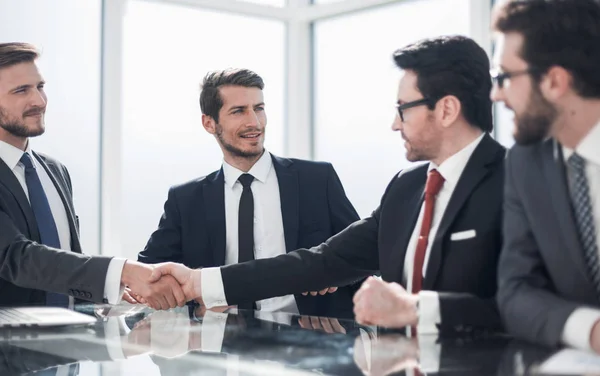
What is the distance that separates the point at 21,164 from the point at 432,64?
2.00 m

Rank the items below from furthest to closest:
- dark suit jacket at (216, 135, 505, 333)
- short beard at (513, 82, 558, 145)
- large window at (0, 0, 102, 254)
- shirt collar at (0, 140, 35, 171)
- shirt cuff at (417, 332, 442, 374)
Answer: large window at (0, 0, 102, 254) < shirt collar at (0, 140, 35, 171) < dark suit jacket at (216, 135, 505, 333) < short beard at (513, 82, 558, 145) < shirt cuff at (417, 332, 442, 374)

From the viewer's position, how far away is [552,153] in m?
1.93

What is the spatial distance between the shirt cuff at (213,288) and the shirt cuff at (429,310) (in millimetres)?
920

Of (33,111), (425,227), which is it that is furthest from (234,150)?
(425,227)

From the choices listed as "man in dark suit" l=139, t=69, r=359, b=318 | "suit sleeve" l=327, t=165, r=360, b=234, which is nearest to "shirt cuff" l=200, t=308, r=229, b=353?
"man in dark suit" l=139, t=69, r=359, b=318

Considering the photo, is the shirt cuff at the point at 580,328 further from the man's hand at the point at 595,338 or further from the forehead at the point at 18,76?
the forehead at the point at 18,76

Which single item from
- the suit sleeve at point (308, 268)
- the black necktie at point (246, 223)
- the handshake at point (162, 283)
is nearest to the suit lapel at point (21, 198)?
the handshake at point (162, 283)

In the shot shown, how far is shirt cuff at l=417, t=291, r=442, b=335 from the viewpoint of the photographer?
191 centimetres

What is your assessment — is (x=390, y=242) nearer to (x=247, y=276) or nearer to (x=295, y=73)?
(x=247, y=276)

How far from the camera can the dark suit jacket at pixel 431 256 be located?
2160 mm

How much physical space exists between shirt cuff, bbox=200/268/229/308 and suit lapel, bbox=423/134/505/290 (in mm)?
779

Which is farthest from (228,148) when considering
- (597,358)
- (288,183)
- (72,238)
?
(597,358)

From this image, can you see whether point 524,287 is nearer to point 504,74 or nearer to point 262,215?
point 504,74

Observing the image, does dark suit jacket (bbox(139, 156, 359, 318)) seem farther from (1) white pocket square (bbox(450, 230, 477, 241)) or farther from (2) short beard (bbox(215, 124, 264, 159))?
(1) white pocket square (bbox(450, 230, 477, 241))
